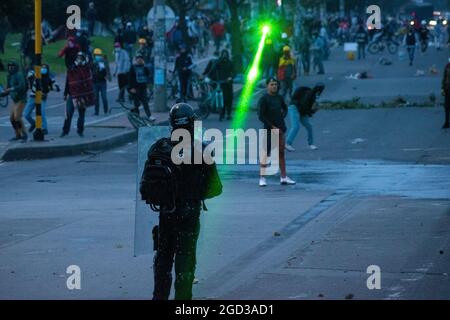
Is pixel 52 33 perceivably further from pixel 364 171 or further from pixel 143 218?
pixel 143 218

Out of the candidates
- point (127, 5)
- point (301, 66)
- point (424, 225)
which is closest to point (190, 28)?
point (127, 5)

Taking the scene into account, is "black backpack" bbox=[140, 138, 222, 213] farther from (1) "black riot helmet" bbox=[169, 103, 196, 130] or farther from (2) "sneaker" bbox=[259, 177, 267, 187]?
(2) "sneaker" bbox=[259, 177, 267, 187]

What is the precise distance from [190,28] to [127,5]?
10.2ft

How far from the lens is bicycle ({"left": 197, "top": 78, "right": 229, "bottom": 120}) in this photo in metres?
35.2

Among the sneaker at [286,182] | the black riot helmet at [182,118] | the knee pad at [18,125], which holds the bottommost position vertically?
the sneaker at [286,182]

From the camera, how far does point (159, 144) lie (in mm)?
10672

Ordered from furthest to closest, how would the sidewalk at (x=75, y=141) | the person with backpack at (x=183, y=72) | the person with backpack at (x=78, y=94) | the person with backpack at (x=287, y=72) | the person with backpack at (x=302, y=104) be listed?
the person with backpack at (x=287, y=72) < the person with backpack at (x=183, y=72) < the person with backpack at (x=78, y=94) < the sidewalk at (x=75, y=141) < the person with backpack at (x=302, y=104)

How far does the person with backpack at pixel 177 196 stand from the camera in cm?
1055

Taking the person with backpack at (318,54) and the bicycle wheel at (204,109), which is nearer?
the bicycle wheel at (204,109)

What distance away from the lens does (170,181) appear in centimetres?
1054

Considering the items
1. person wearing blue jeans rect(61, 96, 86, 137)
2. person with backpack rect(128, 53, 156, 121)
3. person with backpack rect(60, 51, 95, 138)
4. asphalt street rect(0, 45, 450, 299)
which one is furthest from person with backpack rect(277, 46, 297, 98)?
asphalt street rect(0, 45, 450, 299)

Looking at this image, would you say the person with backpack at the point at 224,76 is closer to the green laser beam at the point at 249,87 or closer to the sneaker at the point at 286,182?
the green laser beam at the point at 249,87

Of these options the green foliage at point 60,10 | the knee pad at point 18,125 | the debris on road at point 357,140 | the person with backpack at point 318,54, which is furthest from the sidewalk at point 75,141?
the person with backpack at point 318,54

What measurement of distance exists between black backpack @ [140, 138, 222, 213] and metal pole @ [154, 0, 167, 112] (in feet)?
80.2
